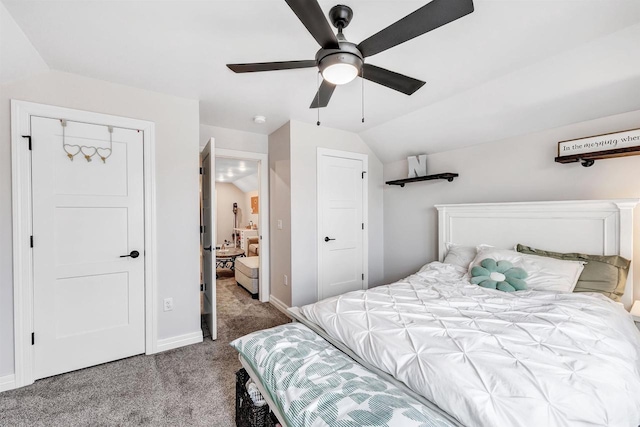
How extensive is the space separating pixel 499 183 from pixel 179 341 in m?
3.55

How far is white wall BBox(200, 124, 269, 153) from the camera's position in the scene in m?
3.46

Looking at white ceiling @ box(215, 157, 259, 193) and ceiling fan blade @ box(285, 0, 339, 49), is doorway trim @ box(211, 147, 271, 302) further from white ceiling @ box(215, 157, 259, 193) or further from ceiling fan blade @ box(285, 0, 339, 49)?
ceiling fan blade @ box(285, 0, 339, 49)

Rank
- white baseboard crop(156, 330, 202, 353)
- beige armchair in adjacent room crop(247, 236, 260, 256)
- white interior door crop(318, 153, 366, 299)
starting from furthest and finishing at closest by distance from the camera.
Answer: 1. beige armchair in adjacent room crop(247, 236, 260, 256)
2. white interior door crop(318, 153, 366, 299)
3. white baseboard crop(156, 330, 202, 353)

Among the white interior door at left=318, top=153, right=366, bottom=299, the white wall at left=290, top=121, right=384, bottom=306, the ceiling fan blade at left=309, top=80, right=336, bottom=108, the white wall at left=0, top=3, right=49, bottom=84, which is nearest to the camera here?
the white wall at left=0, top=3, right=49, bottom=84

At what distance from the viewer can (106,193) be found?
7.75 feet

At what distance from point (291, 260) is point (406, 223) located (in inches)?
65.9

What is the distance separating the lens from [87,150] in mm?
2297

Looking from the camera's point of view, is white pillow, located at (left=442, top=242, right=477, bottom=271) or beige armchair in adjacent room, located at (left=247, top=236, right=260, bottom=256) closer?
white pillow, located at (left=442, top=242, right=477, bottom=271)

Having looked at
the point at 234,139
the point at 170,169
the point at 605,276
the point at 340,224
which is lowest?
the point at 605,276

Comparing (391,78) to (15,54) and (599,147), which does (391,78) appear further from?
(15,54)

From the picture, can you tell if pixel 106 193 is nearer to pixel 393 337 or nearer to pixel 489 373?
pixel 393 337

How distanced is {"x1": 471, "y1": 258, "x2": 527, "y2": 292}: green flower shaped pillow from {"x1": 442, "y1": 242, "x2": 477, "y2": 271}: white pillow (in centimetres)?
43

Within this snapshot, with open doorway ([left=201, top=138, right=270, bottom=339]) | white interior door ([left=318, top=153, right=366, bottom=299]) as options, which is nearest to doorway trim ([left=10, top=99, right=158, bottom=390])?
open doorway ([left=201, top=138, right=270, bottom=339])

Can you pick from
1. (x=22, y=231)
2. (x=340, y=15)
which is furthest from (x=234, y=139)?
(x=340, y=15)
